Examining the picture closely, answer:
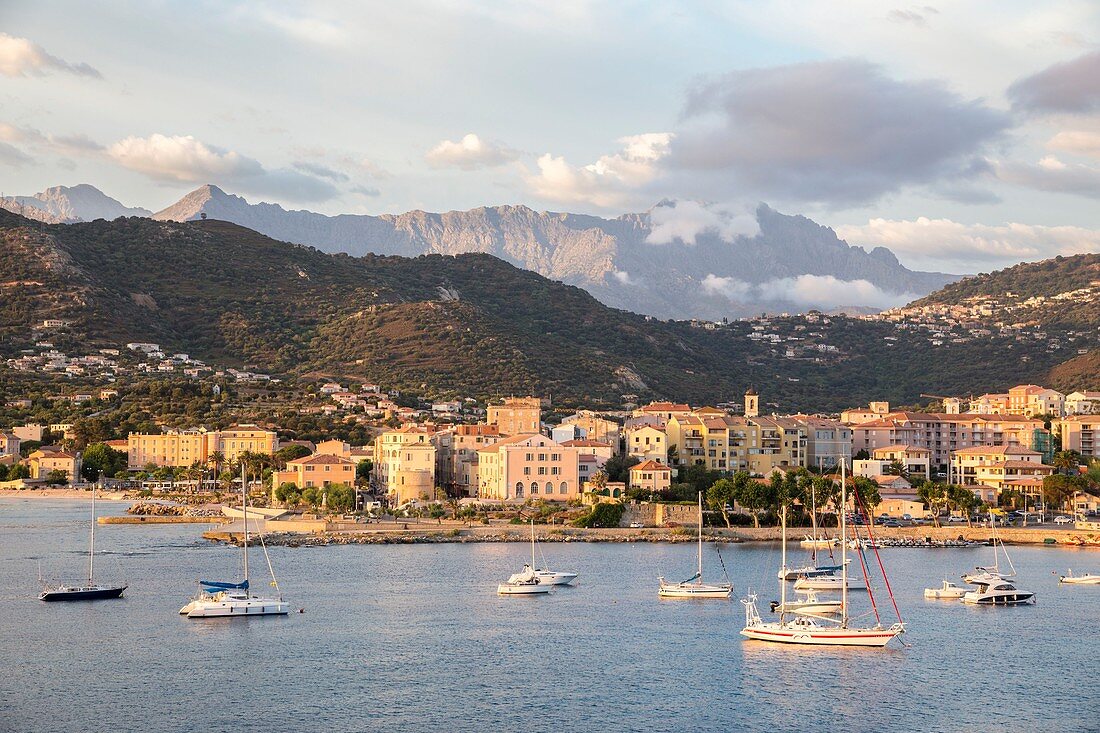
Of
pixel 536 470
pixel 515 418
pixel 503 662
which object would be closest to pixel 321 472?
pixel 515 418

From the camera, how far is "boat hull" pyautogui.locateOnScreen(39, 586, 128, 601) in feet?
157

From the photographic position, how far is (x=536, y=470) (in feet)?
254

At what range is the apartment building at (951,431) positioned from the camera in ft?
326

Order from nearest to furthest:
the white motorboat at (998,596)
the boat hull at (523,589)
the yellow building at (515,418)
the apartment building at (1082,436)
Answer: the white motorboat at (998,596)
the boat hull at (523,589)
the yellow building at (515,418)
the apartment building at (1082,436)

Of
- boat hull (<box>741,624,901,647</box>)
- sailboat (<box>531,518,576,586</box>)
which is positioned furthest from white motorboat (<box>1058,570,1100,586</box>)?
sailboat (<box>531,518,576,586</box>)

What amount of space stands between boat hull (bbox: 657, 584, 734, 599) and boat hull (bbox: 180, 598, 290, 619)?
538 inches

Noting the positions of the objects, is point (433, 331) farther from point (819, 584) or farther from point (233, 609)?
point (233, 609)

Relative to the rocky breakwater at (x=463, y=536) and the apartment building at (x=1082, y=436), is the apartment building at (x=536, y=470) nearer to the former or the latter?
the rocky breakwater at (x=463, y=536)

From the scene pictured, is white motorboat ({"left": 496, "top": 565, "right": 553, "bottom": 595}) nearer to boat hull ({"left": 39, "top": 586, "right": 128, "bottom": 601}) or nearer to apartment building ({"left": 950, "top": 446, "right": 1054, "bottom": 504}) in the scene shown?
boat hull ({"left": 39, "top": 586, "right": 128, "bottom": 601})

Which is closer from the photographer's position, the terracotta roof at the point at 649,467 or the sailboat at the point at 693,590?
the sailboat at the point at 693,590

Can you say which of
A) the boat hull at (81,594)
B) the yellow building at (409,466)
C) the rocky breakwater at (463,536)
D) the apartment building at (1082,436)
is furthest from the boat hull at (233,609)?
the apartment building at (1082,436)

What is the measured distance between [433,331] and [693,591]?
302ft

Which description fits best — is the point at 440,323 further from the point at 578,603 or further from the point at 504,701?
the point at 504,701

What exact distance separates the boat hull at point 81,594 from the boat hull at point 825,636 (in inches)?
896
